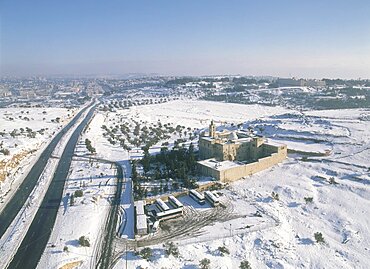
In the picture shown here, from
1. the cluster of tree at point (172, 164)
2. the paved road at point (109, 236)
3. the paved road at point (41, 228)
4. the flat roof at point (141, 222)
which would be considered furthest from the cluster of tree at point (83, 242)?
the cluster of tree at point (172, 164)

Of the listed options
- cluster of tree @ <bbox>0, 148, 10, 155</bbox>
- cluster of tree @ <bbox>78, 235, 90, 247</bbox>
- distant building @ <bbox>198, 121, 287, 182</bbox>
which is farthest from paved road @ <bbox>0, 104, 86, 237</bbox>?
distant building @ <bbox>198, 121, 287, 182</bbox>

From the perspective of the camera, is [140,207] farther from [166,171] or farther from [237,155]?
[237,155]

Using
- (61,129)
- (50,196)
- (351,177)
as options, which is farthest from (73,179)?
(61,129)

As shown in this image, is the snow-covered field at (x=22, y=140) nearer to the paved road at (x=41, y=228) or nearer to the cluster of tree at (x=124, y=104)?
the paved road at (x=41, y=228)

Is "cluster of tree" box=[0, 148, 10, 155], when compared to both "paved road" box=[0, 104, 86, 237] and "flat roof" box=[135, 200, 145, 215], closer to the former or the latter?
"paved road" box=[0, 104, 86, 237]

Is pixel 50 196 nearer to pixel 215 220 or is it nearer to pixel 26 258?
pixel 26 258
